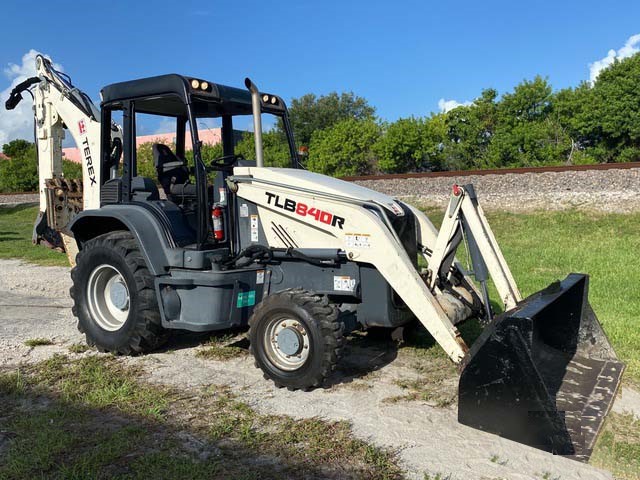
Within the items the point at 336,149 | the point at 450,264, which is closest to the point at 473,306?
the point at 450,264

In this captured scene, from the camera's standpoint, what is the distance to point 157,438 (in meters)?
3.89

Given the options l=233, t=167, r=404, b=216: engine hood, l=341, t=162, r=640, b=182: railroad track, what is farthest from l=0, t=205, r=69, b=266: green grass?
l=341, t=162, r=640, b=182: railroad track

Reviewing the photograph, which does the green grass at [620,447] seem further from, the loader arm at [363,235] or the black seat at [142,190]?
the black seat at [142,190]

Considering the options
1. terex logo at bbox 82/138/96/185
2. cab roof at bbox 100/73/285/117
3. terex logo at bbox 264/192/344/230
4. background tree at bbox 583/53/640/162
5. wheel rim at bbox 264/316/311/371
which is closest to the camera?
wheel rim at bbox 264/316/311/371

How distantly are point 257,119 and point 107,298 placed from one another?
232cm

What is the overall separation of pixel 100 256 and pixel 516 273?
21.4 ft

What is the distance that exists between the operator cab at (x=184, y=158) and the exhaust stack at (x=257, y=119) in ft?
0.74

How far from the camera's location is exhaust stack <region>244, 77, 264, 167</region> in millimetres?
5379

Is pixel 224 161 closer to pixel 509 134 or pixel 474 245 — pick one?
pixel 474 245

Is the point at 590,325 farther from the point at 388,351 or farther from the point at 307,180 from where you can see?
the point at 307,180

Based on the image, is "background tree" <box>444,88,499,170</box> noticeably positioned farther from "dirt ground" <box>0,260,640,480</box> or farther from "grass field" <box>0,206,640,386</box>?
"dirt ground" <box>0,260,640,480</box>

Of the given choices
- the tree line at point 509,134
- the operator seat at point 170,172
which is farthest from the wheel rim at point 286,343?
the tree line at point 509,134

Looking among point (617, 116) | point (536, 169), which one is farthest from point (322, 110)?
point (536, 169)

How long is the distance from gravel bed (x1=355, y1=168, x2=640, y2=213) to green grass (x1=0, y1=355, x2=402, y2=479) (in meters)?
13.1
